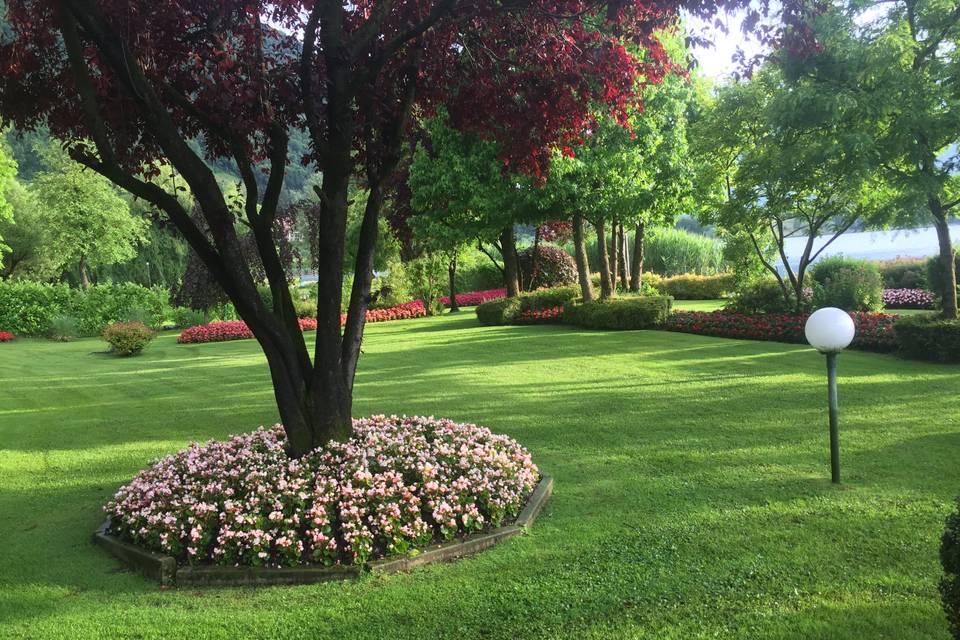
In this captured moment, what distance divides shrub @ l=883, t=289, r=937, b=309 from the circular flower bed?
17432 mm

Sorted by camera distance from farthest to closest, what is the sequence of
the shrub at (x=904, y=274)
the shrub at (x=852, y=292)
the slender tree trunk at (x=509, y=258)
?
the shrub at (x=904, y=274), the slender tree trunk at (x=509, y=258), the shrub at (x=852, y=292)

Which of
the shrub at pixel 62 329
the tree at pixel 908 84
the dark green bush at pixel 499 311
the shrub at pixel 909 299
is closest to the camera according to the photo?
the tree at pixel 908 84

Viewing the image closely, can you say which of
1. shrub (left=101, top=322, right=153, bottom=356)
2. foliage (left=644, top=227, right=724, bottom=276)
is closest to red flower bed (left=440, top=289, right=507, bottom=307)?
foliage (left=644, top=227, right=724, bottom=276)

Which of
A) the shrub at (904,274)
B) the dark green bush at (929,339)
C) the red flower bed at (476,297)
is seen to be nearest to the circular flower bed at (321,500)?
the dark green bush at (929,339)

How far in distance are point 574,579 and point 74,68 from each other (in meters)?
3.86

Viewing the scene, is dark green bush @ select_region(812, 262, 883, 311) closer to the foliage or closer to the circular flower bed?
the circular flower bed

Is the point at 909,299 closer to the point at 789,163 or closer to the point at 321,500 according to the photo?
the point at 789,163

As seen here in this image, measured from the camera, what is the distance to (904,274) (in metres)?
21.3

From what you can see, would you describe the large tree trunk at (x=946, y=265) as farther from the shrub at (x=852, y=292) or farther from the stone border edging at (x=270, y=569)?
the stone border edging at (x=270, y=569)

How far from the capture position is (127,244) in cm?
3372

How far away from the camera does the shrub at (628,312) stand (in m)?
Result: 14.7

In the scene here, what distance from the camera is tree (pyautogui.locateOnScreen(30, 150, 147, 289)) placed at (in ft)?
103

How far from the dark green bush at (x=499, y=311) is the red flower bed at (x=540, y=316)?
20 cm

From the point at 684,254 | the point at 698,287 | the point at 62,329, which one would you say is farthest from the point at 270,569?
the point at 684,254
